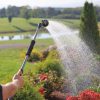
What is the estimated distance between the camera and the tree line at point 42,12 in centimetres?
8562

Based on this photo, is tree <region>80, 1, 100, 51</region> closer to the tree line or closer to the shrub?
the shrub

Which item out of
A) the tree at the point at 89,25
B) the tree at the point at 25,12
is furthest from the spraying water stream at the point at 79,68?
the tree at the point at 25,12

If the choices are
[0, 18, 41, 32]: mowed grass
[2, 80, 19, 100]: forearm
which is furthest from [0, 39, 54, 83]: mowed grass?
[0, 18, 41, 32]: mowed grass

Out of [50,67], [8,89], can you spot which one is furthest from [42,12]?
[8,89]

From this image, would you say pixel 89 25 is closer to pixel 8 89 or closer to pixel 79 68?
pixel 79 68

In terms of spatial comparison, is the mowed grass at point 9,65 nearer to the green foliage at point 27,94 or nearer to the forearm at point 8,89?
the green foliage at point 27,94

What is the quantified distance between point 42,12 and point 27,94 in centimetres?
7804

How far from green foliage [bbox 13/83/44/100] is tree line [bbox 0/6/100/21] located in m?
67.9

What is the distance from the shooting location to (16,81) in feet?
13.0

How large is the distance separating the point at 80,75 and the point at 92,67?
1126 mm

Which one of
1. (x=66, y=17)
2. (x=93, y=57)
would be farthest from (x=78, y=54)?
(x=66, y=17)

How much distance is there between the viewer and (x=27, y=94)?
745 centimetres

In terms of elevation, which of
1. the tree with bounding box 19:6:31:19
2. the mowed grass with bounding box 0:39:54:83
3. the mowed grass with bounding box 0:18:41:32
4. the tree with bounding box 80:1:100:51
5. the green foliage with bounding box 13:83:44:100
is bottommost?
the mowed grass with bounding box 0:18:41:32

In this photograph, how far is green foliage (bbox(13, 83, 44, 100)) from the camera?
740 centimetres
